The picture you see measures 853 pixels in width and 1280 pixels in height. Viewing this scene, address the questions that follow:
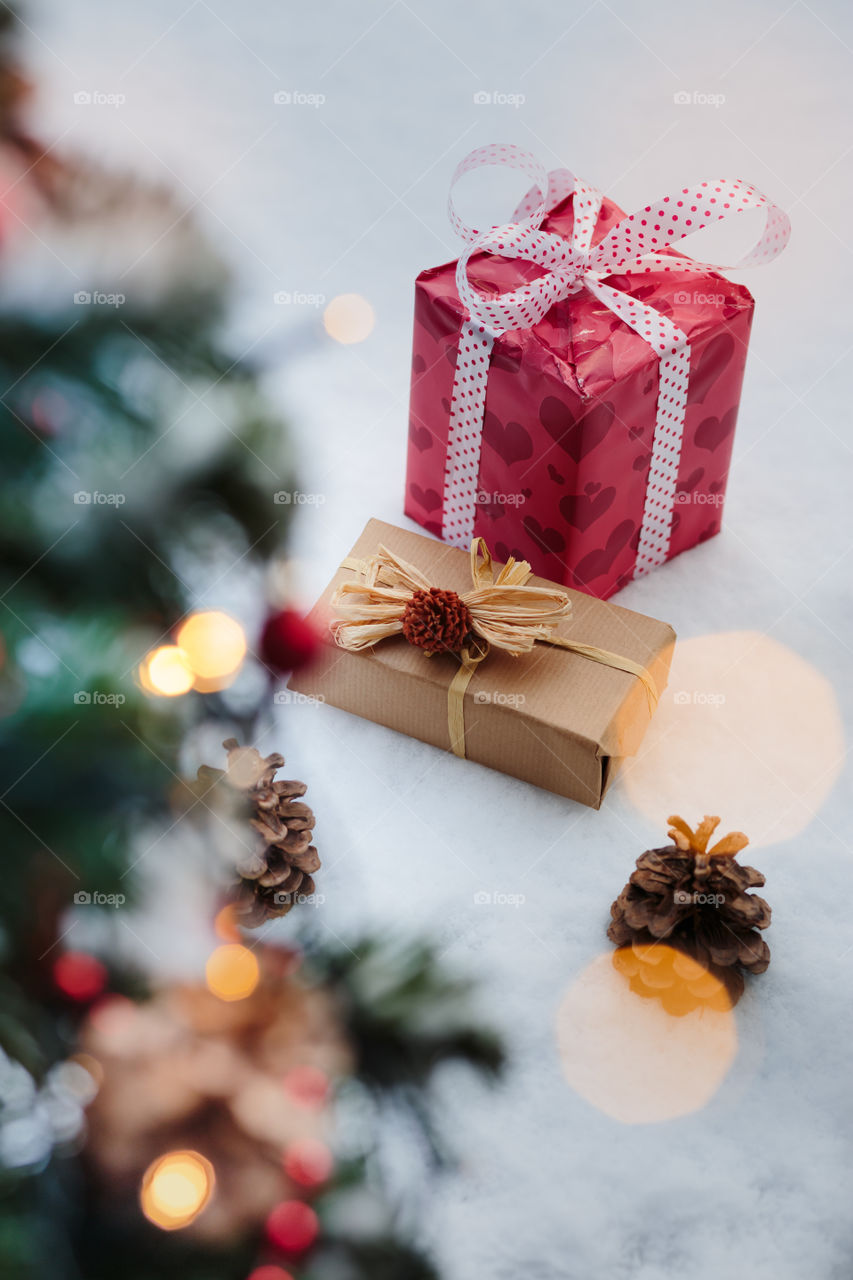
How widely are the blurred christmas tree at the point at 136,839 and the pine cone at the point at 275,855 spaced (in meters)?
0.03

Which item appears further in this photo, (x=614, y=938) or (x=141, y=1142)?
(x=614, y=938)

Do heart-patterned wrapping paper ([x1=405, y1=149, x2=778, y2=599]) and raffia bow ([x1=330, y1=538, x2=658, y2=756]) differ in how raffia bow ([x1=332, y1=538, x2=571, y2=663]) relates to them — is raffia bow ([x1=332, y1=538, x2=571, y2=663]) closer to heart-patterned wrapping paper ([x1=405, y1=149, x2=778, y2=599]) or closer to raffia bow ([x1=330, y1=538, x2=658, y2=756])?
raffia bow ([x1=330, y1=538, x2=658, y2=756])

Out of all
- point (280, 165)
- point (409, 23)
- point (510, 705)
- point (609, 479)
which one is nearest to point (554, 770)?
point (510, 705)

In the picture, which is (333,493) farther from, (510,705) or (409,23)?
(409,23)

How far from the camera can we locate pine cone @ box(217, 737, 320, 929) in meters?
1.09

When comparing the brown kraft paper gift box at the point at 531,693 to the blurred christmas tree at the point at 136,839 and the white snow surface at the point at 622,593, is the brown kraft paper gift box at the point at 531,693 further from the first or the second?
the blurred christmas tree at the point at 136,839

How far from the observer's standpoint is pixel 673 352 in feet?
4.17

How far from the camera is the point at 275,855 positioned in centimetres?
113

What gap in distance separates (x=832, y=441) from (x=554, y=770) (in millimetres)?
597

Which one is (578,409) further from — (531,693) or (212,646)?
(212,646)

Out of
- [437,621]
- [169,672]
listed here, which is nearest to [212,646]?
[169,672]

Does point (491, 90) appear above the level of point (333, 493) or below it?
above

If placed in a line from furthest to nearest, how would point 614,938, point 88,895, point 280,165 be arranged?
point 280,165, point 614,938, point 88,895

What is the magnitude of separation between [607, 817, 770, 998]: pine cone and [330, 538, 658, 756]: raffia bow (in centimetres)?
19
